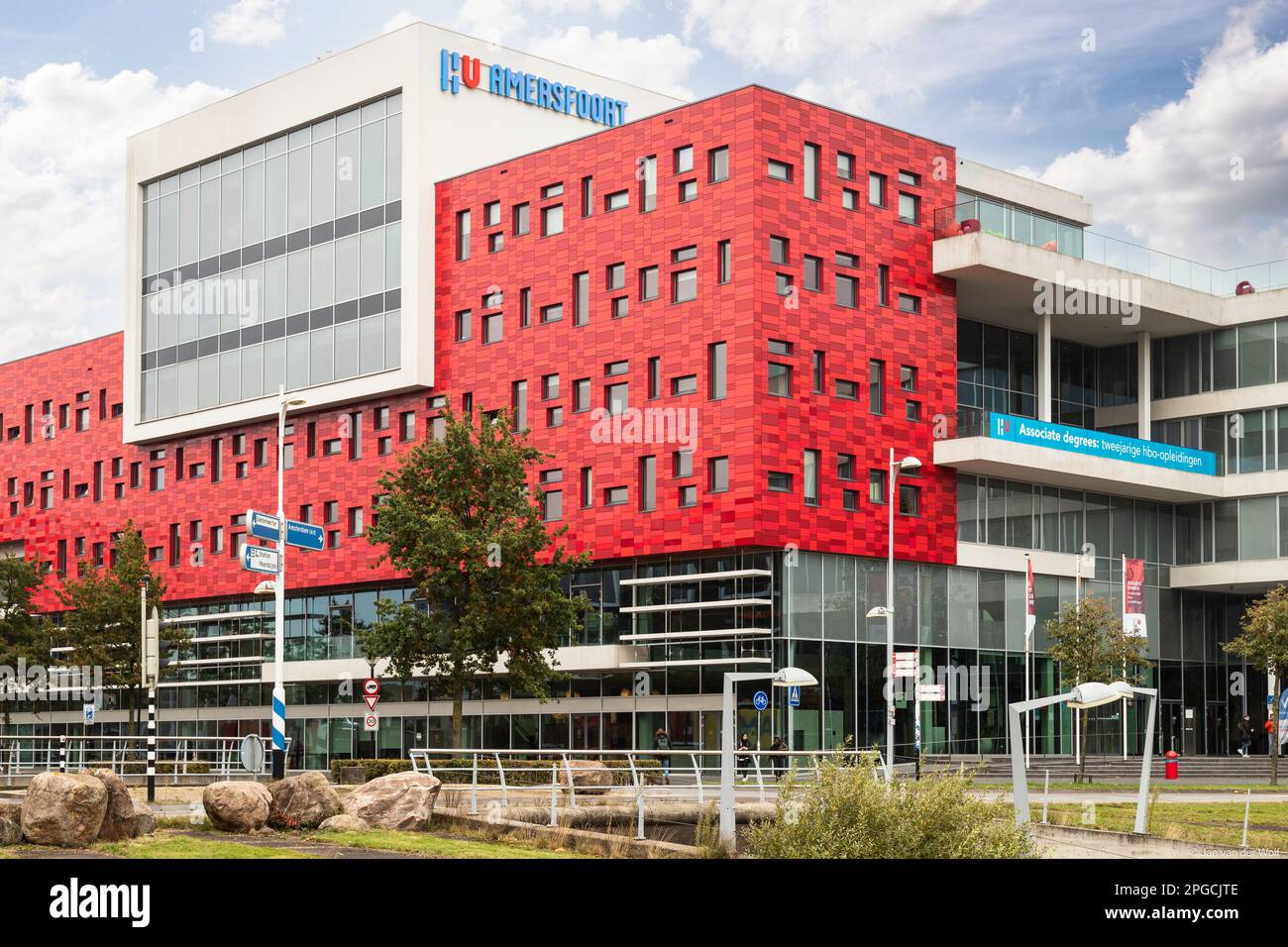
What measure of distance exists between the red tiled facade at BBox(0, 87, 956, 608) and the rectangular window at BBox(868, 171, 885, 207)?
252mm

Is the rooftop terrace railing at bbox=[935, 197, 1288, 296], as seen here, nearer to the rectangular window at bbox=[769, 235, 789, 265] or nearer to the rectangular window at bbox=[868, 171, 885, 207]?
the rectangular window at bbox=[868, 171, 885, 207]

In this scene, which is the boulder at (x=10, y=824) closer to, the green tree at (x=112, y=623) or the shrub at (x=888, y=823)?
the shrub at (x=888, y=823)

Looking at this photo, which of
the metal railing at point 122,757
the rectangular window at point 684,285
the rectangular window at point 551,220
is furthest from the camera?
the rectangular window at point 551,220

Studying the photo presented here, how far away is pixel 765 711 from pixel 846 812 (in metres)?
36.5

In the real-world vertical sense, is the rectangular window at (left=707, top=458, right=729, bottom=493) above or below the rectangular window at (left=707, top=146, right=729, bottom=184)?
below

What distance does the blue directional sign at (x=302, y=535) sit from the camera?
34.1 metres

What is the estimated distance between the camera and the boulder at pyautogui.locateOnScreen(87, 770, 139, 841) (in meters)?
20.5

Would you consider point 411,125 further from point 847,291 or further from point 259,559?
point 259,559

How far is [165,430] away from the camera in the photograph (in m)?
73.4

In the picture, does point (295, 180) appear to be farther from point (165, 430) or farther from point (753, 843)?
point (753, 843)

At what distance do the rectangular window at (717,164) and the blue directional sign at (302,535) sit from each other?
24.0 metres

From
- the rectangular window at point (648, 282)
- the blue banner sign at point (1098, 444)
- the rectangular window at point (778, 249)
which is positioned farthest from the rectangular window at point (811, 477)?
the rectangular window at point (648, 282)

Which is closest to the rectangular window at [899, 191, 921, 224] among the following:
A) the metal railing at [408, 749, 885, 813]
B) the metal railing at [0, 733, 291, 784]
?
the metal railing at [408, 749, 885, 813]
